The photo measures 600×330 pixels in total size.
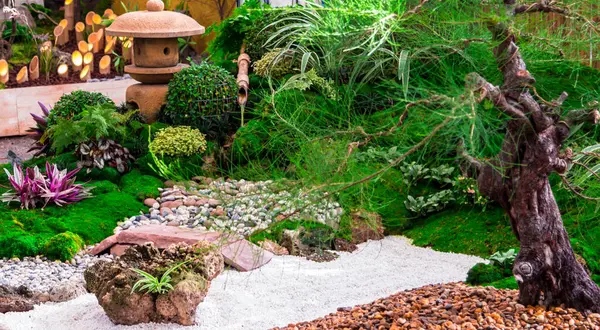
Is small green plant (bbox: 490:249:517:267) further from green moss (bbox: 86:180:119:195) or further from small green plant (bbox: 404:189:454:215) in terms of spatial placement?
green moss (bbox: 86:180:119:195)

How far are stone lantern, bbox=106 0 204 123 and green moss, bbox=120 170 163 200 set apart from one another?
41.4 inches

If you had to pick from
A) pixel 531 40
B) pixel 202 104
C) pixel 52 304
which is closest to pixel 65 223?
pixel 52 304

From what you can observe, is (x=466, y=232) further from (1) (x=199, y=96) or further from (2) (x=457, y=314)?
(1) (x=199, y=96)

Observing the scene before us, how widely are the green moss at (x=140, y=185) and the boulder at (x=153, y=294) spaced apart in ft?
7.62

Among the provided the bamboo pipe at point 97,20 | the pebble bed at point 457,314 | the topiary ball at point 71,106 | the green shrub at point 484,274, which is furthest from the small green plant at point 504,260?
the bamboo pipe at point 97,20

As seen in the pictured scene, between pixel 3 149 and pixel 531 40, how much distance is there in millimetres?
6790

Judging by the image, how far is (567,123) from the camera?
10.2ft

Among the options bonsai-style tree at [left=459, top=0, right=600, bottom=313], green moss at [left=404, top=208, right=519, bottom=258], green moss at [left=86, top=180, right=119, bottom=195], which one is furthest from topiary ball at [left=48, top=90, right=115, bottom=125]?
bonsai-style tree at [left=459, top=0, right=600, bottom=313]

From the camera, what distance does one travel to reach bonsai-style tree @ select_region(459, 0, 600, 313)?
3.04 m

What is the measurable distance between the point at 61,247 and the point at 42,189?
3.14 feet

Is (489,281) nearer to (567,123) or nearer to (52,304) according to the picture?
(567,123)

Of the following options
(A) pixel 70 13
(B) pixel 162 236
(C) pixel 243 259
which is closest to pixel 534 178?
(C) pixel 243 259

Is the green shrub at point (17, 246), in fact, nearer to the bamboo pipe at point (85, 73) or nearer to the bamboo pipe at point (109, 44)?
the bamboo pipe at point (85, 73)

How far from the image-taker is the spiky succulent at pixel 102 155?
6.72 metres
